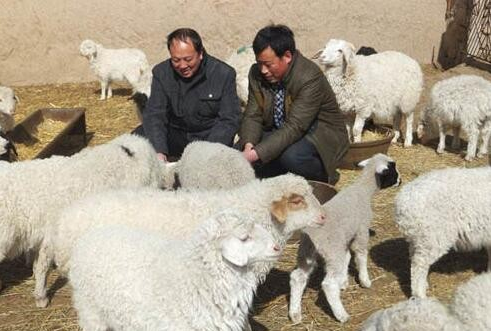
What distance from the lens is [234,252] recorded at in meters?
2.98

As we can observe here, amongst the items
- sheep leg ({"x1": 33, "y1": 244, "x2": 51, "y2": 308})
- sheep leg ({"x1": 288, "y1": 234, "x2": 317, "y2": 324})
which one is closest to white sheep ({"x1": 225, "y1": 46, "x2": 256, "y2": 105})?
sheep leg ({"x1": 288, "y1": 234, "x2": 317, "y2": 324})

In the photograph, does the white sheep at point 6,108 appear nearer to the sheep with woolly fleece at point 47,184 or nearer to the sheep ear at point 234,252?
the sheep with woolly fleece at point 47,184

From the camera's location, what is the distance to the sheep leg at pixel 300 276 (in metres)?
4.64

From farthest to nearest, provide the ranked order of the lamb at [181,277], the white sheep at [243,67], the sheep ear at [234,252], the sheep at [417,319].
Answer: the white sheep at [243,67] → the lamb at [181,277] → the sheep ear at [234,252] → the sheep at [417,319]

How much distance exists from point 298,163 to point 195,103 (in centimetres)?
123

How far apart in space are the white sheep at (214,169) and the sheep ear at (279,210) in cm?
95

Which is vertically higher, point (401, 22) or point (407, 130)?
point (401, 22)

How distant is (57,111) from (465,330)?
7191mm

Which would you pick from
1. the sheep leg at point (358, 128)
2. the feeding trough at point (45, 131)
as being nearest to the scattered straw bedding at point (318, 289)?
the sheep leg at point (358, 128)

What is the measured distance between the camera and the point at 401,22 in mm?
11867

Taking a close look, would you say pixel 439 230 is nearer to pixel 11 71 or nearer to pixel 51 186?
pixel 51 186

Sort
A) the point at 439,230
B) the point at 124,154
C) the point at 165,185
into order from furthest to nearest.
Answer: the point at 165,185, the point at 124,154, the point at 439,230

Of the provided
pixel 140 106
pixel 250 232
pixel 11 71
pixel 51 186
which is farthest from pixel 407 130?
pixel 11 71

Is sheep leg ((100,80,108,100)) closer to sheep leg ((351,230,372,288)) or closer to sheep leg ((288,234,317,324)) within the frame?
sheep leg ((351,230,372,288))
